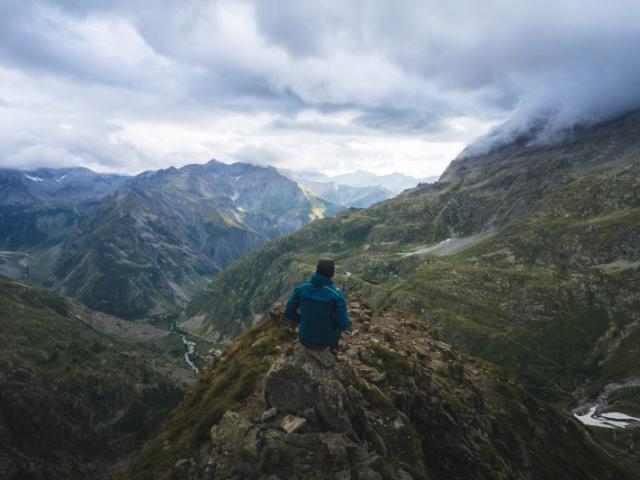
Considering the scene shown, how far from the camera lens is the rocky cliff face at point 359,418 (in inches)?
837

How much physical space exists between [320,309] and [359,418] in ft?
22.6

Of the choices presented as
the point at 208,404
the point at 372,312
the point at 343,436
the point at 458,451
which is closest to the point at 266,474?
the point at 343,436

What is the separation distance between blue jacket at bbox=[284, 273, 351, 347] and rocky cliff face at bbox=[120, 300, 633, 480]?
1564 millimetres

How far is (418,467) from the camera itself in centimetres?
2523

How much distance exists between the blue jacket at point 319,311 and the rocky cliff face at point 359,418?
156 cm

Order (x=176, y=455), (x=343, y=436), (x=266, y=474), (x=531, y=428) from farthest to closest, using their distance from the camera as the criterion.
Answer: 1. (x=531, y=428)
2. (x=176, y=455)
3. (x=343, y=436)
4. (x=266, y=474)

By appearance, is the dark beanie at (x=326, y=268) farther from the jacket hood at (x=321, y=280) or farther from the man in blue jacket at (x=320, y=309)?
the jacket hood at (x=321, y=280)

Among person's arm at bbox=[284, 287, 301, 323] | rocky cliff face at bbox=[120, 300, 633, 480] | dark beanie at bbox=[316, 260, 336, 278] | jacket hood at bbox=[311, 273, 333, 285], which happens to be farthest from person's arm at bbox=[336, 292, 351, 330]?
rocky cliff face at bbox=[120, 300, 633, 480]

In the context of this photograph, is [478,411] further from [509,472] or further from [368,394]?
[368,394]

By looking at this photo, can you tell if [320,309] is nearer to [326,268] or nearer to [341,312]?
[341,312]

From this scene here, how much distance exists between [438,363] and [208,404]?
2033 cm

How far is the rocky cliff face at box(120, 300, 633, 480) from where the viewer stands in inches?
837

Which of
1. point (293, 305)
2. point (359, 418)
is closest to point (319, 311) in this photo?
point (293, 305)

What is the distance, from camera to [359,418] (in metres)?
23.3
